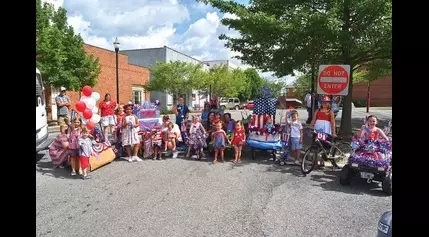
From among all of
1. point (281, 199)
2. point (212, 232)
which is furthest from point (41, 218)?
point (281, 199)

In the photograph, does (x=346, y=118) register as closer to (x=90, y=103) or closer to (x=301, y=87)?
(x=90, y=103)

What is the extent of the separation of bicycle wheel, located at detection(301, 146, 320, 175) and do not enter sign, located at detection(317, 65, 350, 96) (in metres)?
1.59

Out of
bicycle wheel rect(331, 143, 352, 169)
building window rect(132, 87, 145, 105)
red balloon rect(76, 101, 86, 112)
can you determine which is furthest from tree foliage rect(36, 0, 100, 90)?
bicycle wheel rect(331, 143, 352, 169)

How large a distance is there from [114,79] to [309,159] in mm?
23984

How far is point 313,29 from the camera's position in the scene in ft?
28.3

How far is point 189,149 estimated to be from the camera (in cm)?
920

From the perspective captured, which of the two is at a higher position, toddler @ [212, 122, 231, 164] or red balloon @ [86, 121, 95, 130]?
red balloon @ [86, 121, 95, 130]

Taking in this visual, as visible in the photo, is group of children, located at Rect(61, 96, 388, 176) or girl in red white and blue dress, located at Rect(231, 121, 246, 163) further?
girl in red white and blue dress, located at Rect(231, 121, 246, 163)

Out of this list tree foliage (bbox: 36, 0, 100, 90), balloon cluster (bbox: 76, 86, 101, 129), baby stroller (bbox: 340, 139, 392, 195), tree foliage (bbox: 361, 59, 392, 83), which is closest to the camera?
baby stroller (bbox: 340, 139, 392, 195)

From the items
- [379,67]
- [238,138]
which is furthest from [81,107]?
[379,67]

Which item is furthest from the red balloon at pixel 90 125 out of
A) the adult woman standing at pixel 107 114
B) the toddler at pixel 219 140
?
the toddler at pixel 219 140

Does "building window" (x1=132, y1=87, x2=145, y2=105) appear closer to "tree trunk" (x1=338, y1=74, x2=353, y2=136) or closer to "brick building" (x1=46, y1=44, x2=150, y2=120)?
"brick building" (x1=46, y1=44, x2=150, y2=120)

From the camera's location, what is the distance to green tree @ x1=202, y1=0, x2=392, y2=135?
8.71 m
